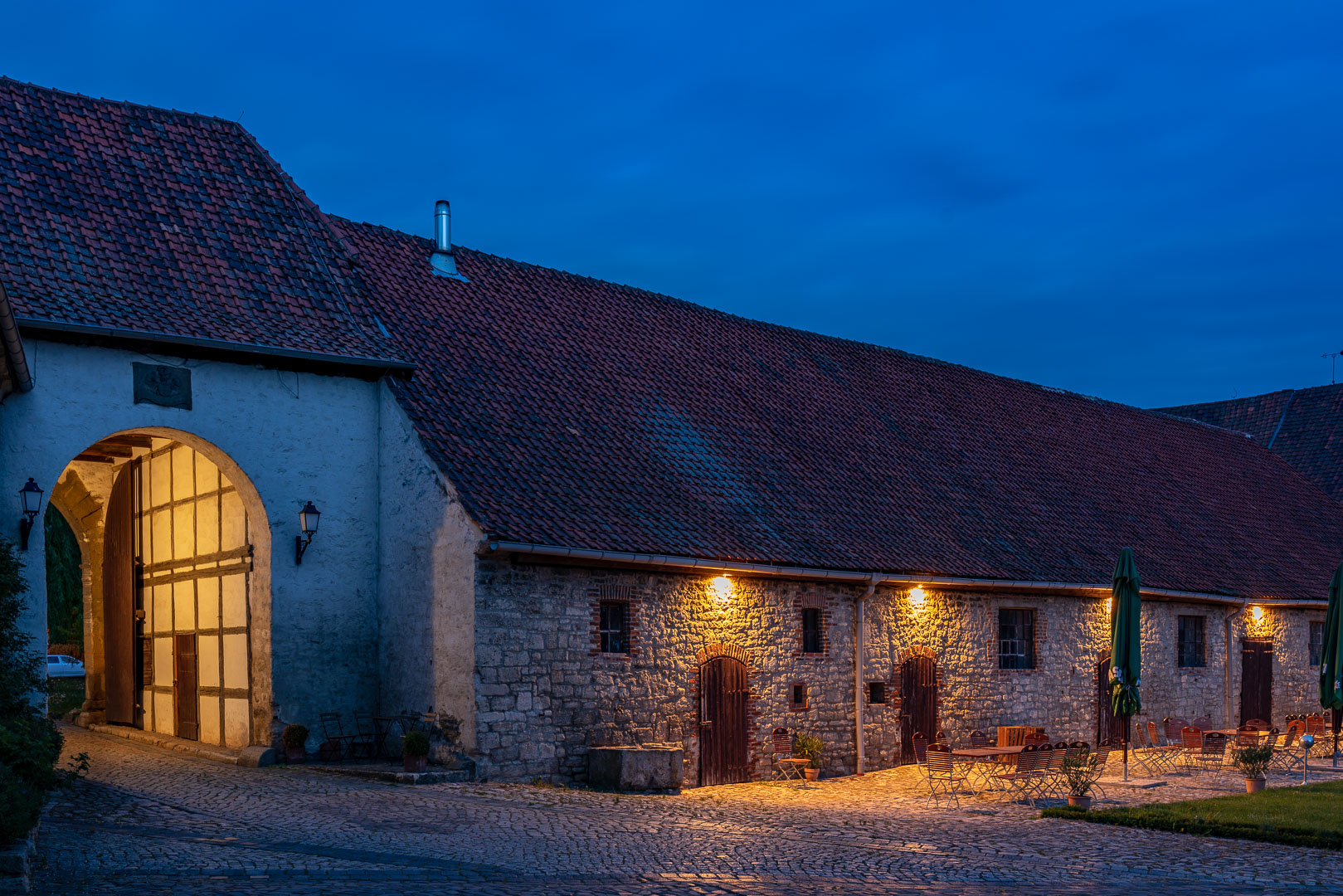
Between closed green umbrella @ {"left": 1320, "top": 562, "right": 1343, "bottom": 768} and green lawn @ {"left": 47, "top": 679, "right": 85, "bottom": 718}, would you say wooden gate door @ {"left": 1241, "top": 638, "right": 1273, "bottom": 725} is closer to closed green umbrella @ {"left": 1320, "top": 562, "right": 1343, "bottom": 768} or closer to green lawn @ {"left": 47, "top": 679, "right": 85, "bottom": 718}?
closed green umbrella @ {"left": 1320, "top": 562, "right": 1343, "bottom": 768}

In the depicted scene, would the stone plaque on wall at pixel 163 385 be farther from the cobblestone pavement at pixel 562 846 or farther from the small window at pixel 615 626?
the small window at pixel 615 626

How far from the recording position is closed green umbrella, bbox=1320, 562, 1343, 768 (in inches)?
717

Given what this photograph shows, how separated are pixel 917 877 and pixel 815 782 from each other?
712 centimetres

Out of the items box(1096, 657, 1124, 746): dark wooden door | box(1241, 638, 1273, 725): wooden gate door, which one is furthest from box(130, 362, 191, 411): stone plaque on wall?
box(1241, 638, 1273, 725): wooden gate door

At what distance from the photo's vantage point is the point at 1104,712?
73.6 ft

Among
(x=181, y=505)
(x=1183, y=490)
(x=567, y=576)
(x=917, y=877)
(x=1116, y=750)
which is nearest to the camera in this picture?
(x=917, y=877)

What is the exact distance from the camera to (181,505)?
60.8 feet

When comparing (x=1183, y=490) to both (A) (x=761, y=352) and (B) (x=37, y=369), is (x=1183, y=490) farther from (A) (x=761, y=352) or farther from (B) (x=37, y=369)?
(B) (x=37, y=369)

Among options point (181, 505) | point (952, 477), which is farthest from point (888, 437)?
point (181, 505)

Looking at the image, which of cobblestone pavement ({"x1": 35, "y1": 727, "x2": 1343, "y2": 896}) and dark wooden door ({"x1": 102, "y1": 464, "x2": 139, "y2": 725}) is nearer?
cobblestone pavement ({"x1": 35, "y1": 727, "x2": 1343, "y2": 896})

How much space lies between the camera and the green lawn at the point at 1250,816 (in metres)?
12.1

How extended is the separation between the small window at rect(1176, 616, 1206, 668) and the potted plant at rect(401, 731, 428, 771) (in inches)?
610

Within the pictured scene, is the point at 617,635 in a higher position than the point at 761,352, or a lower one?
lower

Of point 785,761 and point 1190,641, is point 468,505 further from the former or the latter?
point 1190,641
